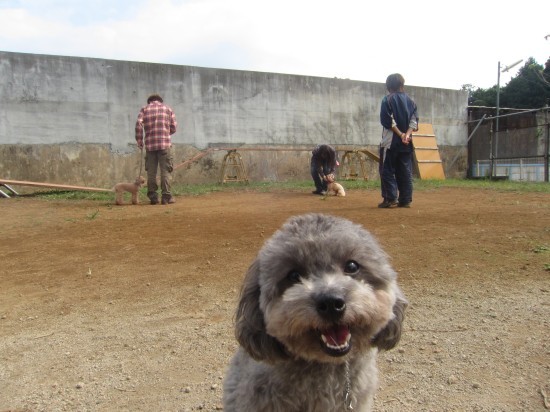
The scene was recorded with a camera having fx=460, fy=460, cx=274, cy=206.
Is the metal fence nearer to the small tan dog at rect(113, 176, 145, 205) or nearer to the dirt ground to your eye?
the dirt ground

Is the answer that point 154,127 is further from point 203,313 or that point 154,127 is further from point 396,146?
point 203,313

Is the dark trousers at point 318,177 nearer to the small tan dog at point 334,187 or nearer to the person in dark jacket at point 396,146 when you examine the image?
the small tan dog at point 334,187

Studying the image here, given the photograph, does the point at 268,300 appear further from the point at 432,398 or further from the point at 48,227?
the point at 48,227

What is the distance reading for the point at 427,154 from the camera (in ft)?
56.5

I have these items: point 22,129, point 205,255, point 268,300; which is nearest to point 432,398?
point 268,300

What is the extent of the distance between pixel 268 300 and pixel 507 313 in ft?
6.64

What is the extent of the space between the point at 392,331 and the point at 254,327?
22.6 inches

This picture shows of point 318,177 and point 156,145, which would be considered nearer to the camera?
point 156,145

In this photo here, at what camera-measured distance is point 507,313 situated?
3.01 meters

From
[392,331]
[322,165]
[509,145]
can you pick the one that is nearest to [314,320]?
[392,331]

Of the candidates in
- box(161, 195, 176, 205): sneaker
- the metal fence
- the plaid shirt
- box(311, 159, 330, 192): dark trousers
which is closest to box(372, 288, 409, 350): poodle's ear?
box(161, 195, 176, 205): sneaker

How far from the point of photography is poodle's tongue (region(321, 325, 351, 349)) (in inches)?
65.7

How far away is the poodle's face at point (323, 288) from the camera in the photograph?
1.63m

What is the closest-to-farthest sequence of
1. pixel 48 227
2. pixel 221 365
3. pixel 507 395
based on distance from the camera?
1. pixel 507 395
2. pixel 221 365
3. pixel 48 227
